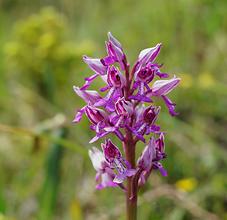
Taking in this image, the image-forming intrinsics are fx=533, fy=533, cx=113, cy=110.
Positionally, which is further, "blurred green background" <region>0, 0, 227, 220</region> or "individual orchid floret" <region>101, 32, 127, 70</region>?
"blurred green background" <region>0, 0, 227, 220</region>

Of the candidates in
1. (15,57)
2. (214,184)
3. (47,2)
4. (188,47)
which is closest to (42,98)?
(15,57)

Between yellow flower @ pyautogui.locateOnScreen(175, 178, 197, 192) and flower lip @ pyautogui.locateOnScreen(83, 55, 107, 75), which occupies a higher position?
yellow flower @ pyautogui.locateOnScreen(175, 178, 197, 192)

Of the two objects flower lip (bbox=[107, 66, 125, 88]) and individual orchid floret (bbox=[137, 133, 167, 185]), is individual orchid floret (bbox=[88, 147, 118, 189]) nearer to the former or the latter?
individual orchid floret (bbox=[137, 133, 167, 185])

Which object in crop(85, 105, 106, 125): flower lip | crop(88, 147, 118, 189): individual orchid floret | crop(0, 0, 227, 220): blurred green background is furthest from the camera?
crop(0, 0, 227, 220): blurred green background

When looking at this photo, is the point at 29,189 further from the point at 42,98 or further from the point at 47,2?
the point at 47,2

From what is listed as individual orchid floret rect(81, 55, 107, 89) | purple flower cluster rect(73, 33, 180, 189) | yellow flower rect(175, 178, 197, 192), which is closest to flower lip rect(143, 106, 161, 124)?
purple flower cluster rect(73, 33, 180, 189)

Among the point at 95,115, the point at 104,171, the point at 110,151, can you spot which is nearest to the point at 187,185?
the point at 104,171

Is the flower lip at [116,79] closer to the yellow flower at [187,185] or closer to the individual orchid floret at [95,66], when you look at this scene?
the individual orchid floret at [95,66]
